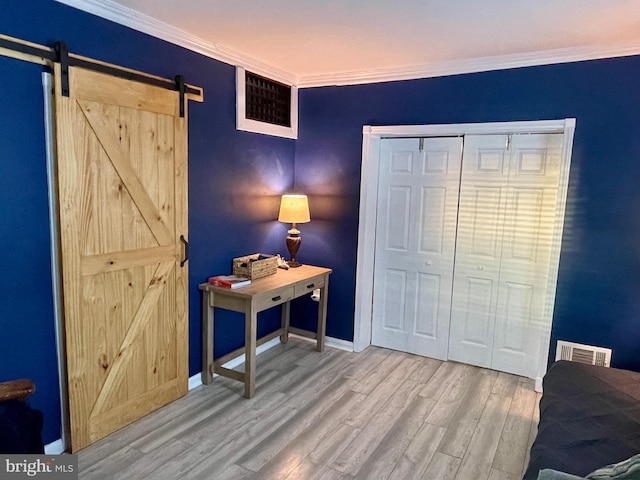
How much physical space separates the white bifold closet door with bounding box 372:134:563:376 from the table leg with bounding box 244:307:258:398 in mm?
1438

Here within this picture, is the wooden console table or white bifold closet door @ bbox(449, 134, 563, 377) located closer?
the wooden console table

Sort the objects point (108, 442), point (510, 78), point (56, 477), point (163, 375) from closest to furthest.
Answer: point (56, 477) < point (108, 442) < point (163, 375) < point (510, 78)

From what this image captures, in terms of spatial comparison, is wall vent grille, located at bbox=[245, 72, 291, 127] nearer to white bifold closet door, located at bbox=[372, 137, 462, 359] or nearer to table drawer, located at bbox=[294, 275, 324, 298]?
white bifold closet door, located at bbox=[372, 137, 462, 359]

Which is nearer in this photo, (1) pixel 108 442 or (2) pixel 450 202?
(1) pixel 108 442

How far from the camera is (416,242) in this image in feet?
12.5

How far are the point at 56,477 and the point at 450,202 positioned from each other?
3126 mm

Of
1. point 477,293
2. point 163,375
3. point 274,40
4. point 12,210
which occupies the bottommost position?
point 163,375

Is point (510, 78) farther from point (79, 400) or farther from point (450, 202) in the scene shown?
point (79, 400)

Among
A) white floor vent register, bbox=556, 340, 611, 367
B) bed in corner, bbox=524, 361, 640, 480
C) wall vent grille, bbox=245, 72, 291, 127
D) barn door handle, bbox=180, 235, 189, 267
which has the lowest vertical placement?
white floor vent register, bbox=556, 340, 611, 367

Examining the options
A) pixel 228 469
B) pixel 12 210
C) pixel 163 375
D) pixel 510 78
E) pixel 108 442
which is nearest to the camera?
pixel 12 210

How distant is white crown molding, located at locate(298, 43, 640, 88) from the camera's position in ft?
9.43

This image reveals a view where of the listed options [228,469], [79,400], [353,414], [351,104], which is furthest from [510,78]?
[79,400]

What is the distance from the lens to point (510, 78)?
10.5ft

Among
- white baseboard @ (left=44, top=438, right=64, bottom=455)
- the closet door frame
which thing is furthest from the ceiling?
white baseboard @ (left=44, top=438, right=64, bottom=455)
